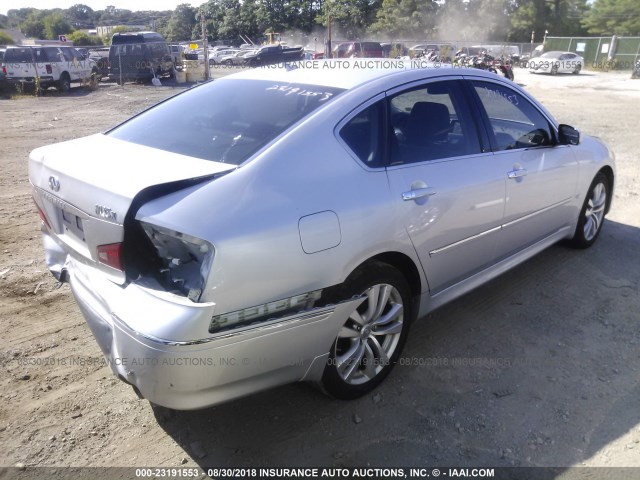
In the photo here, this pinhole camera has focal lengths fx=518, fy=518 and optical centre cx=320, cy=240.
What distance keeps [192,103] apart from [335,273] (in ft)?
5.15

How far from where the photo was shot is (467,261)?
3312mm

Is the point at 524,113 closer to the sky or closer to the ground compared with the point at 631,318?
closer to the sky

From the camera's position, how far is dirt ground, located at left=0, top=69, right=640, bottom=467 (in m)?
2.49

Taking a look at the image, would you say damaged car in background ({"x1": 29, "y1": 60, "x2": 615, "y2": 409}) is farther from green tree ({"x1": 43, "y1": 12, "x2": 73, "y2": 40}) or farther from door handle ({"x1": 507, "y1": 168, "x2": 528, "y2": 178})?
green tree ({"x1": 43, "y1": 12, "x2": 73, "y2": 40})

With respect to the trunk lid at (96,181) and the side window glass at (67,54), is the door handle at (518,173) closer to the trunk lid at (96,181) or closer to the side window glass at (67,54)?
the trunk lid at (96,181)

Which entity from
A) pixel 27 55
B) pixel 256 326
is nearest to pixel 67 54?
pixel 27 55

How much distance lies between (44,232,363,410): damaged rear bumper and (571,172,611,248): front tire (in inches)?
122

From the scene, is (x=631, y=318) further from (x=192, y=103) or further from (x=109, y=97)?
(x=109, y=97)

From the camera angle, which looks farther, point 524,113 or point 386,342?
point 524,113

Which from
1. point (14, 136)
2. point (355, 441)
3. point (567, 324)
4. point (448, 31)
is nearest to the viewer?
point (355, 441)

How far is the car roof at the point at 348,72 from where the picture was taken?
2.97 metres

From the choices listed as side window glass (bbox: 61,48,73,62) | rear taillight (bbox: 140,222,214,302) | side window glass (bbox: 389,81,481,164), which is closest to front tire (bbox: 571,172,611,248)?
side window glass (bbox: 389,81,481,164)

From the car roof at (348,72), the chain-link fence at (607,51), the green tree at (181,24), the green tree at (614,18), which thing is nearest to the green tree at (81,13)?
the green tree at (181,24)

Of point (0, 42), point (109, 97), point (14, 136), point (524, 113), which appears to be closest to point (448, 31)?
point (0, 42)
